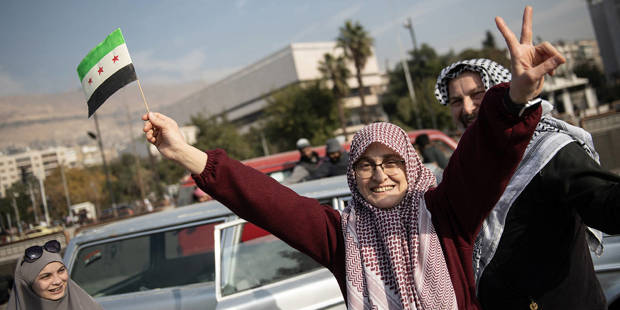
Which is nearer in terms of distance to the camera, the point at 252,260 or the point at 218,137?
the point at 252,260

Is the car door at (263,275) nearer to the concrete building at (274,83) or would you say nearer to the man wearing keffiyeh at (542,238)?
the man wearing keffiyeh at (542,238)

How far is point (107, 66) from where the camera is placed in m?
1.86

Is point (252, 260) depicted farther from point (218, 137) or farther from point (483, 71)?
point (218, 137)

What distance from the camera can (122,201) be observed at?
2955 inches

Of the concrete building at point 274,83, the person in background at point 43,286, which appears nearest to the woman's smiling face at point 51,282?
the person in background at point 43,286

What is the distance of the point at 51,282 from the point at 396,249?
2.46 m

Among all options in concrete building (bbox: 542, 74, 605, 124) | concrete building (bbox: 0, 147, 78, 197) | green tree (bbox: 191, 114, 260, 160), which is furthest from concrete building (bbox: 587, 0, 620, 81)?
concrete building (bbox: 0, 147, 78, 197)

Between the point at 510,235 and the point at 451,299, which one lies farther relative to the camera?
the point at 510,235

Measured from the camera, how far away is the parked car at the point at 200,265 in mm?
2875

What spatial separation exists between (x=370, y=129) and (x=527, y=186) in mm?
668

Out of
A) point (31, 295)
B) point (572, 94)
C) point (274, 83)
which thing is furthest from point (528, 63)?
point (572, 94)

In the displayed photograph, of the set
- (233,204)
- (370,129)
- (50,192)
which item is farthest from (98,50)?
(50,192)

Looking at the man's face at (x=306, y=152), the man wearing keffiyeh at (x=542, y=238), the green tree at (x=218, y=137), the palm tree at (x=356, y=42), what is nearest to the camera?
the man wearing keffiyeh at (x=542, y=238)

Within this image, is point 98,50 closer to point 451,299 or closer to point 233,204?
point 233,204
